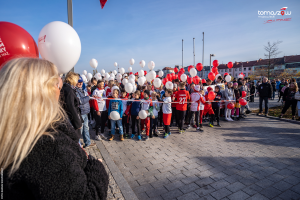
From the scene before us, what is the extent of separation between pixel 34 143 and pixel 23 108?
0.22m

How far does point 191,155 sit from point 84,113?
10.7 feet

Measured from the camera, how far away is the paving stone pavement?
2986mm

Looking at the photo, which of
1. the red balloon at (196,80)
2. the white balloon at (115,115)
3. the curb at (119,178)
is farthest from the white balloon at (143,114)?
the red balloon at (196,80)

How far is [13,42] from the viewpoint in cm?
223

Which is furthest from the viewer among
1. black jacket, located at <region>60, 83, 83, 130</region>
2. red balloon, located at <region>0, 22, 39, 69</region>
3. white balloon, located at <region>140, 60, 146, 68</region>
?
white balloon, located at <region>140, 60, 146, 68</region>

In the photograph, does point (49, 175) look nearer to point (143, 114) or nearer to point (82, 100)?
point (82, 100)

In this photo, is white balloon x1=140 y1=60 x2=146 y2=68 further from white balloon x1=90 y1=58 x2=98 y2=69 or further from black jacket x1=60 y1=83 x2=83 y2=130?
black jacket x1=60 y1=83 x2=83 y2=130

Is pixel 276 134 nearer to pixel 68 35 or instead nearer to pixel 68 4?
pixel 68 35

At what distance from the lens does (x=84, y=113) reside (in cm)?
457

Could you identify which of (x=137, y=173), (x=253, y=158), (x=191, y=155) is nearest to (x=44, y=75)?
(x=137, y=173)

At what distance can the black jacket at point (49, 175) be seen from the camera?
836mm

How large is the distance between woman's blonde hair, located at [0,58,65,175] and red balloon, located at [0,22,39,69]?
1.44 metres

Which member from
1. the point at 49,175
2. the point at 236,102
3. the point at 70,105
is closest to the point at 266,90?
the point at 236,102

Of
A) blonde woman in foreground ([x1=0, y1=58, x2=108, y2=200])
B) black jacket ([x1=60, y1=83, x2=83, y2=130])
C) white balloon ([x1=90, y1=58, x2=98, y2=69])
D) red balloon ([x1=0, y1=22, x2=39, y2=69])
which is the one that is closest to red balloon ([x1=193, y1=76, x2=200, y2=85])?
white balloon ([x1=90, y1=58, x2=98, y2=69])
